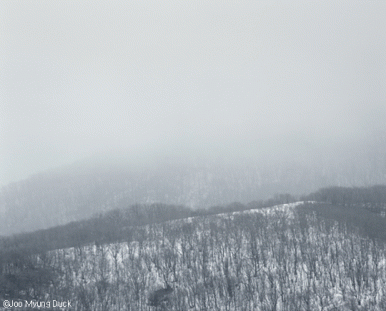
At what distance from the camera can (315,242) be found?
3755 inches

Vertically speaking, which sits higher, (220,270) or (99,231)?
(99,231)

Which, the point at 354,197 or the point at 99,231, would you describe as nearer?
the point at 99,231

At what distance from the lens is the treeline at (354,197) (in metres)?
137

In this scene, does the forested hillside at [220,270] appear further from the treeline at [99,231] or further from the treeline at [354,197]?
the treeline at [354,197]

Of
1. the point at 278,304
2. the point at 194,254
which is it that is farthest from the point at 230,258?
the point at 278,304

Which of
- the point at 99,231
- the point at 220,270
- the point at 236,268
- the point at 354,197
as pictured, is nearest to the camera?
the point at 220,270

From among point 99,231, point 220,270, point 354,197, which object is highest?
point 354,197

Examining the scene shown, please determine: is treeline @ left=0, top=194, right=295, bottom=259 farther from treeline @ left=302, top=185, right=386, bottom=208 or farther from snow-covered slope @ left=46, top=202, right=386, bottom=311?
treeline @ left=302, top=185, right=386, bottom=208

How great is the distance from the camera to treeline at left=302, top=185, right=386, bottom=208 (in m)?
137

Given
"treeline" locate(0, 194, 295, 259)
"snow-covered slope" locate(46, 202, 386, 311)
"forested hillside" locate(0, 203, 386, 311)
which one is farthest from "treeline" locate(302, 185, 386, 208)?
"forested hillside" locate(0, 203, 386, 311)

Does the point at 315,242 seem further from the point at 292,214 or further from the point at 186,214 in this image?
the point at 186,214

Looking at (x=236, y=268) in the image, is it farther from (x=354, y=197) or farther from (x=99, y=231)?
(x=354, y=197)

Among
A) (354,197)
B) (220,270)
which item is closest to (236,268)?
(220,270)

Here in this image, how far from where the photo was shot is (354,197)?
14225 cm
